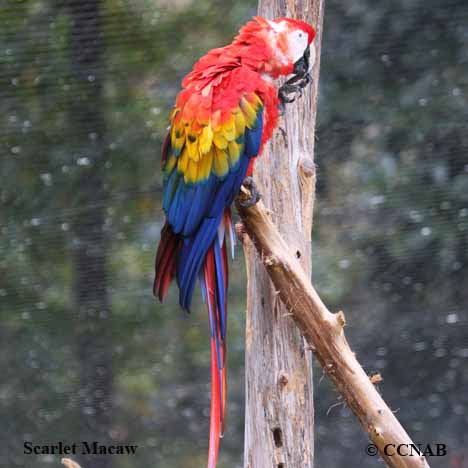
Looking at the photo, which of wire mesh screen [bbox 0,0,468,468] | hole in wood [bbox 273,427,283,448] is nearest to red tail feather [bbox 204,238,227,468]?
hole in wood [bbox 273,427,283,448]

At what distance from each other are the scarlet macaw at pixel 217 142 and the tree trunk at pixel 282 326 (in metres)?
0.07

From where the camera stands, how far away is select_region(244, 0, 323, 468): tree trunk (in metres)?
1.29

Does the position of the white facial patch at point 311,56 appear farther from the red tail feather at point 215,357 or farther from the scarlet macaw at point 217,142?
the red tail feather at point 215,357

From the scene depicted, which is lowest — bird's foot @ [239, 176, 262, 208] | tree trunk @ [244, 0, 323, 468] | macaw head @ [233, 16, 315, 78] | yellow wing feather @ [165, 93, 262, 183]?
tree trunk @ [244, 0, 323, 468]

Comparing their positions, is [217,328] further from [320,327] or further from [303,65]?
[303,65]

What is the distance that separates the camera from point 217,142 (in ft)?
4.19

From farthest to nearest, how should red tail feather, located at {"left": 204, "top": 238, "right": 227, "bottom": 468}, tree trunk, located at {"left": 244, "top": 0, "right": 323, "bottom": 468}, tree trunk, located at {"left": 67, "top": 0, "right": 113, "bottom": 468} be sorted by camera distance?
tree trunk, located at {"left": 67, "top": 0, "right": 113, "bottom": 468} → tree trunk, located at {"left": 244, "top": 0, "right": 323, "bottom": 468} → red tail feather, located at {"left": 204, "top": 238, "right": 227, "bottom": 468}

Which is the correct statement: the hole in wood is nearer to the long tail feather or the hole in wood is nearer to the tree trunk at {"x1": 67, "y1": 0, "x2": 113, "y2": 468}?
the long tail feather

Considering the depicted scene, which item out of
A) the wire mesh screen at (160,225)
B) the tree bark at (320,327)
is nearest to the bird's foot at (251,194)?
the tree bark at (320,327)

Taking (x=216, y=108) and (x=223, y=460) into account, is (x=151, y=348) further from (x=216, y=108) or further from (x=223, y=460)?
(x=216, y=108)

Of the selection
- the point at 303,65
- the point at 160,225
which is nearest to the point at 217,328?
the point at 303,65

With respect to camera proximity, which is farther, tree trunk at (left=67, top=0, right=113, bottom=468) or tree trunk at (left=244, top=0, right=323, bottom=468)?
tree trunk at (left=67, top=0, right=113, bottom=468)

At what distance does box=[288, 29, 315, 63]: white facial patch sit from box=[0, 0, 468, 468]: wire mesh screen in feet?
1.96

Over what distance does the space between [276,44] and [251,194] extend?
0.25 metres
